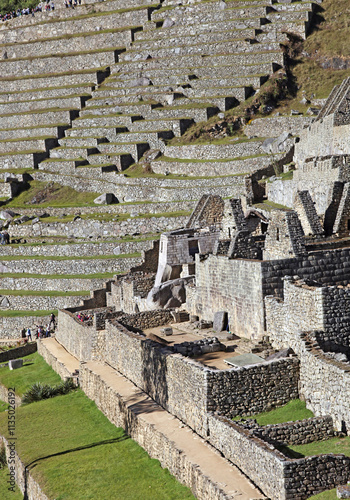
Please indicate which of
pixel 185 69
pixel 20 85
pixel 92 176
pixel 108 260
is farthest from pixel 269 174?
pixel 20 85

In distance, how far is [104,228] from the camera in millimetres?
41219

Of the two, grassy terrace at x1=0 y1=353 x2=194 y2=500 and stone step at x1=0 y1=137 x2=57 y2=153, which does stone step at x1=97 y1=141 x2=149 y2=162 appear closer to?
stone step at x1=0 y1=137 x2=57 y2=153

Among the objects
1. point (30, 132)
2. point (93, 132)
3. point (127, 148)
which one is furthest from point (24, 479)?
point (30, 132)

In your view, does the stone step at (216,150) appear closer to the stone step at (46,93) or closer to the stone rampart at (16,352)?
the stone step at (46,93)

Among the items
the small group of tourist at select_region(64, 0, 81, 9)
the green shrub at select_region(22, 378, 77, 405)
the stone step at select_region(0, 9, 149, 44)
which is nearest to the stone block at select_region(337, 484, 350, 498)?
the green shrub at select_region(22, 378, 77, 405)

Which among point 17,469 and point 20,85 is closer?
point 17,469

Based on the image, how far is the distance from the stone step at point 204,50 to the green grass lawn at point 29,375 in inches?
1153

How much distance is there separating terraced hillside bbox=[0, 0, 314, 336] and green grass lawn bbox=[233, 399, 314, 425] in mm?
23217

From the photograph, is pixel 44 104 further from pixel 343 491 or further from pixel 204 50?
pixel 343 491

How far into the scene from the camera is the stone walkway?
40.0 ft

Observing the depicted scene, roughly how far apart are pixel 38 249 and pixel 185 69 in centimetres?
1920

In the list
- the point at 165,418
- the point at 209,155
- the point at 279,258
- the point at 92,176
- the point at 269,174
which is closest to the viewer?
the point at 165,418

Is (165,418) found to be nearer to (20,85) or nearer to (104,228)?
(104,228)

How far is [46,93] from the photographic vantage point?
62.7m
